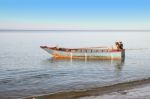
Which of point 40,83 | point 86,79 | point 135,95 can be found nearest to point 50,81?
point 40,83

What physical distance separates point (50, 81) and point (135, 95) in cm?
933

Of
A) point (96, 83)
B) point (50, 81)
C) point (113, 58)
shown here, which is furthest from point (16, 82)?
point (113, 58)

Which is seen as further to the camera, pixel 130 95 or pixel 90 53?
pixel 90 53

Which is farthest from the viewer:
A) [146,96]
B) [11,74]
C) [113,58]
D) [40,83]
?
[113,58]

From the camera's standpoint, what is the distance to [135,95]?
17000mm

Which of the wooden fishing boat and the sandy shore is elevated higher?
the wooden fishing boat

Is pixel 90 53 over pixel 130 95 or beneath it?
over

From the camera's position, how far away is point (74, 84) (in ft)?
78.1

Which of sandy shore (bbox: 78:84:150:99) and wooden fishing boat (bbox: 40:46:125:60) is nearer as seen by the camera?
sandy shore (bbox: 78:84:150:99)

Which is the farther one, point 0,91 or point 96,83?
point 96,83

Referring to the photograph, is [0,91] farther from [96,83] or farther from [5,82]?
[96,83]

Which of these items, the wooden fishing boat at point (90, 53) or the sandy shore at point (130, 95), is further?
the wooden fishing boat at point (90, 53)

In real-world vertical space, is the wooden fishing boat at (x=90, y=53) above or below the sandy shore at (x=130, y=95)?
above

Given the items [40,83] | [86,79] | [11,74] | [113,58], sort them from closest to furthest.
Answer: [40,83]
[86,79]
[11,74]
[113,58]
